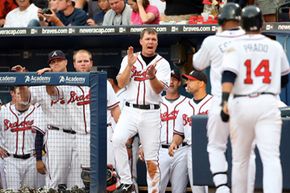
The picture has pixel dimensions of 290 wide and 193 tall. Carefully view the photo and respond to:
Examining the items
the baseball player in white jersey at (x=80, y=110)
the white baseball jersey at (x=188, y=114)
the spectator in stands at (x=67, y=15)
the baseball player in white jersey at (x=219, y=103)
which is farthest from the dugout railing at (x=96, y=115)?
the spectator in stands at (x=67, y=15)

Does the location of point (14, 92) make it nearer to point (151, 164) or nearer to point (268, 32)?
point (151, 164)

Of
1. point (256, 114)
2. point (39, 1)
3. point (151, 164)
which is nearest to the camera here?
point (256, 114)

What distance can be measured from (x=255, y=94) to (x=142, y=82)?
2.68 meters

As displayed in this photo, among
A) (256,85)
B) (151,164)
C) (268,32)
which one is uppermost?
(268,32)

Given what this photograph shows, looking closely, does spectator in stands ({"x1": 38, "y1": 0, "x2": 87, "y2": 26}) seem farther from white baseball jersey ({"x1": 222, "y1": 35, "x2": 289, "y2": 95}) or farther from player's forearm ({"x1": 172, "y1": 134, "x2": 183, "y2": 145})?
white baseball jersey ({"x1": 222, "y1": 35, "x2": 289, "y2": 95})

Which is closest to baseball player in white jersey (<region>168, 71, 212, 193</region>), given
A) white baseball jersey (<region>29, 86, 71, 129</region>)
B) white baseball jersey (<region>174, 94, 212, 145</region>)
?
white baseball jersey (<region>174, 94, 212, 145</region>)

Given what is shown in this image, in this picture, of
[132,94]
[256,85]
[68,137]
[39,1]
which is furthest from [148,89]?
[39,1]

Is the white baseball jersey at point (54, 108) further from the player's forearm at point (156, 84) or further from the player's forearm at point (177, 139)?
the player's forearm at point (177, 139)

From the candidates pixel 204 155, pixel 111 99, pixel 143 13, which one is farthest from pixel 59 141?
pixel 143 13

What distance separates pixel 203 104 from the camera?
1172cm

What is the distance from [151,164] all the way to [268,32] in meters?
2.24

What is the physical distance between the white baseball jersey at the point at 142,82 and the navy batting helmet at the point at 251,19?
250 centimetres

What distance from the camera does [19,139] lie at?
12086 mm

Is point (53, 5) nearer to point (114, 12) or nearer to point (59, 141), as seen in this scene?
point (114, 12)
